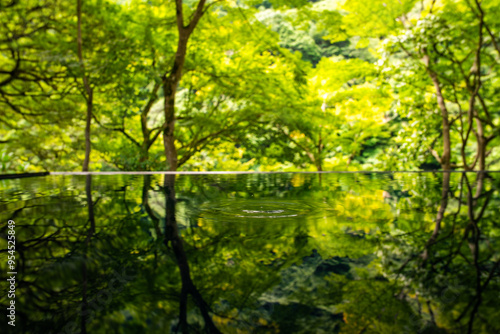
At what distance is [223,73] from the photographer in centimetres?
714

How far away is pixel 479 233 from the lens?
26.6 inches

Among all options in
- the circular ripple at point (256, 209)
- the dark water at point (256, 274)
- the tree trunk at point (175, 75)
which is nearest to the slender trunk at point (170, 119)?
the tree trunk at point (175, 75)

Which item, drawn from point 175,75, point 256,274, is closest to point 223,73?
point 175,75

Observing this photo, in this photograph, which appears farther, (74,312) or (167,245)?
(167,245)

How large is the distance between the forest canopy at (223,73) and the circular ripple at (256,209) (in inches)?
175

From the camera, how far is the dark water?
1.04 ft

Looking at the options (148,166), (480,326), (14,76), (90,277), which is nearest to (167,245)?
(90,277)

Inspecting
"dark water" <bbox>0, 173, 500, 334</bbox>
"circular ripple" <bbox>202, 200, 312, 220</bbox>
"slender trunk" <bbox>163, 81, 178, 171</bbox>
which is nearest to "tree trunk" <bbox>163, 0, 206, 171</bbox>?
"slender trunk" <bbox>163, 81, 178, 171</bbox>

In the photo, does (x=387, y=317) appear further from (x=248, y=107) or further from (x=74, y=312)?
(x=248, y=107)

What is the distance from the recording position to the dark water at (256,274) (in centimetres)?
32

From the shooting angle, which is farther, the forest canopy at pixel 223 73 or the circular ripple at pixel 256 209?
the forest canopy at pixel 223 73

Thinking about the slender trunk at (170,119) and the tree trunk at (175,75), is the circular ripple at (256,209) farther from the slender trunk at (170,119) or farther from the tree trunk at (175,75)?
the slender trunk at (170,119)

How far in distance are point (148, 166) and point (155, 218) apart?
Result: 16.4ft

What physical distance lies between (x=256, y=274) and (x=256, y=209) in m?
0.65
